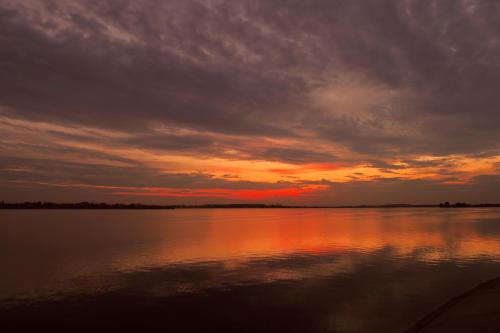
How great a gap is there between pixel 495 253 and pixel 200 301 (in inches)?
1346

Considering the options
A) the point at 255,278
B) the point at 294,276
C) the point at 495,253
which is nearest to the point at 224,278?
the point at 255,278

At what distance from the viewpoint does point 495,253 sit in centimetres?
3903

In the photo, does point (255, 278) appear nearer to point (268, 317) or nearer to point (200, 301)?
point (200, 301)

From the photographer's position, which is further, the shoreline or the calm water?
the calm water

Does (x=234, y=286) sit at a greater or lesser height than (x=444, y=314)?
lesser

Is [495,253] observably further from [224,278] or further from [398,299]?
[224,278]

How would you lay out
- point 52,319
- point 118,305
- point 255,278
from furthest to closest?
point 255,278, point 118,305, point 52,319

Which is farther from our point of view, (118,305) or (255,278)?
(255,278)

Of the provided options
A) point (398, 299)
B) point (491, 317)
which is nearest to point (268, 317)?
point (398, 299)

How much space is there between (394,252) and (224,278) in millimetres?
23009

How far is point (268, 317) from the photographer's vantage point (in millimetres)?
18422

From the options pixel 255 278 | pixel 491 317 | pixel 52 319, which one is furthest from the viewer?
pixel 255 278

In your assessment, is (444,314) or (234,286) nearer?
(444,314)

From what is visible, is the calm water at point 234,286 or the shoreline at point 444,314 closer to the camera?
the shoreline at point 444,314
